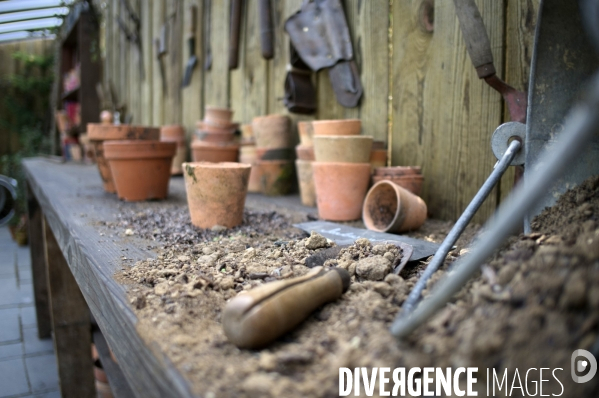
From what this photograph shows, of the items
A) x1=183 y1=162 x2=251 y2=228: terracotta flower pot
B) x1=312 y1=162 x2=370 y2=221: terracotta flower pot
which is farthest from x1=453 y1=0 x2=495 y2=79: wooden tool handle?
x1=183 y1=162 x2=251 y2=228: terracotta flower pot

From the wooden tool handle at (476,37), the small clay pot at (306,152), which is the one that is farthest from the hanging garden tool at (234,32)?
the wooden tool handle at (476,37)

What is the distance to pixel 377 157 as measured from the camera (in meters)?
1.91

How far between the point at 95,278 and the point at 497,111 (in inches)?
49.8

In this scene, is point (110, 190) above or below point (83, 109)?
below

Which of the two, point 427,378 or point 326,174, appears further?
point 326,174

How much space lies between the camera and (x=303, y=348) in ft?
2.03

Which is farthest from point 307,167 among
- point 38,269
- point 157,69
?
point 157,69

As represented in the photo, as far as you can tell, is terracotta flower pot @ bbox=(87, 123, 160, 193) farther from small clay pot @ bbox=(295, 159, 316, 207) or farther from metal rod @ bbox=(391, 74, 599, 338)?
metal rod @ bbox=(391, 74, 599, 338)

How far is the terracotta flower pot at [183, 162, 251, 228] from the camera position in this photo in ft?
5.19

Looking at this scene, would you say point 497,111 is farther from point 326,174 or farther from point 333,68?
point 333,68

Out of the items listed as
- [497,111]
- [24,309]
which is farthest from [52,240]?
[497,111]

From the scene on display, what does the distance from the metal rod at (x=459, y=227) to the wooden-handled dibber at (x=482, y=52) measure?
16.5 inches

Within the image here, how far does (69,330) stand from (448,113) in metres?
2.02

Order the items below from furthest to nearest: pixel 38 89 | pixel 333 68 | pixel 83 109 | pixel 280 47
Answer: pixel 38 89, pixel 83 109, pixel 280 47, pixel 333 68
